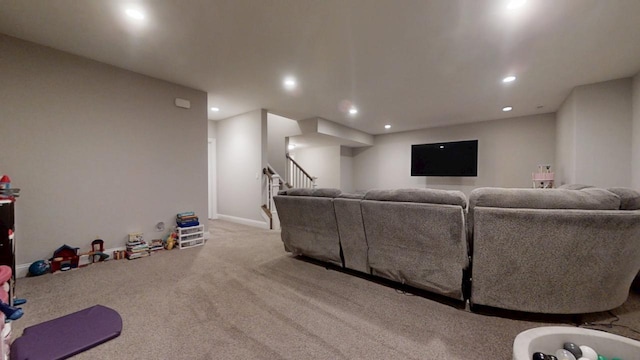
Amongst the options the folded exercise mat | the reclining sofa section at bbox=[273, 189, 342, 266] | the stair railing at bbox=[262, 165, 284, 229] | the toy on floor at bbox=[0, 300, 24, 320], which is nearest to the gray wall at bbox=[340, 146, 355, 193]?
the stair railing at bbox=[262, 165, 284, 229]

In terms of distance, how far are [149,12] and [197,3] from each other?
18.2 inches

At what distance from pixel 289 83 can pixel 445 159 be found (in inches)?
176

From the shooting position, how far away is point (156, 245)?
130 inches

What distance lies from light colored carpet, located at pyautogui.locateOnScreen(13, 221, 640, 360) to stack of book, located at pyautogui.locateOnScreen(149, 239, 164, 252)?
0.55m

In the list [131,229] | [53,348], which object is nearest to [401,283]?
[53,348]

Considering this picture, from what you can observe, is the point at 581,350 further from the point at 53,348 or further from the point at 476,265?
the point at 53,348

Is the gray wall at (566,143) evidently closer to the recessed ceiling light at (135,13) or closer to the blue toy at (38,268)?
the recessed ceiling light at (135,13)

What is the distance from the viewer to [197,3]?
1934 mm

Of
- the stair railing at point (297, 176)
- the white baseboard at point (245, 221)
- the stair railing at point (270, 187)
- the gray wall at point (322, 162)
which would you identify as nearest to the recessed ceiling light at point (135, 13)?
the stair railing at point (270, 187)

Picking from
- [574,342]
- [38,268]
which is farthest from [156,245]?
[574,342]

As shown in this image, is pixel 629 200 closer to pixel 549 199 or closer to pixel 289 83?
pixel 549 199

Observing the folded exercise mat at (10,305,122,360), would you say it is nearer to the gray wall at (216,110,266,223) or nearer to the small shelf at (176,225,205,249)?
the small shelf at (176,225,205,249)

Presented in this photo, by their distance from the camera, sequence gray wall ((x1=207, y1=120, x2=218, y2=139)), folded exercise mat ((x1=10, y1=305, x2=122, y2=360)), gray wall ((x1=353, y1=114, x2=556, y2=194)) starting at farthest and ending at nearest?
gray wall ((x1=207, y1=120, x2=218, y2=139)) < gray wall ((x1=353, y1=114, x2=556, y2=194)) < folded exercise mat ((x1=10, y1=305, x2=122, y2=360))

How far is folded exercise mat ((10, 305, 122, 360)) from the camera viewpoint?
4.45ft
